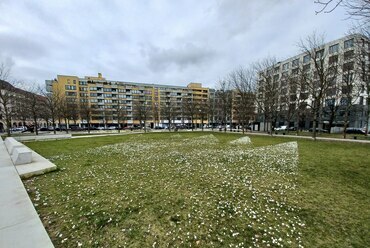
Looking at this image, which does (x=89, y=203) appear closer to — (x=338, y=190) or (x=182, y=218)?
(x=182, y=218)

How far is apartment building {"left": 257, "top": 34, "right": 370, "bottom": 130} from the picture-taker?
23344 mm

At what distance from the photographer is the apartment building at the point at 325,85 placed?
2334 centimetres

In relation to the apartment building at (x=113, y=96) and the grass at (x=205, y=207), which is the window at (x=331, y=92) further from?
the apartment building at (x=113, y=96)

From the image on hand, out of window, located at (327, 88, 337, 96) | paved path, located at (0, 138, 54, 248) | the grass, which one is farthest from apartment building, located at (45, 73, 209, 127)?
paved path, located at (0, 138, 54, 248)

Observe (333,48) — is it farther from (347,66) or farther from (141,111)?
(141,111)

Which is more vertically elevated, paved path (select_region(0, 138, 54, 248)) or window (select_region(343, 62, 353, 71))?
window (select_region(343, 62, 353, 71))

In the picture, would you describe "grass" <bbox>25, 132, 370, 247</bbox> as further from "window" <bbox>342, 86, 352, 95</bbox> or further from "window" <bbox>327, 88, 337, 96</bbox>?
"window" <bbox>327, 88, 337, 96</bbox>

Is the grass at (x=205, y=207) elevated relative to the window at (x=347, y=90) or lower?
lower

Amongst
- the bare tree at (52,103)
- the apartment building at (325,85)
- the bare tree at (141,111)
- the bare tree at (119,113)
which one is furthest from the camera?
the bare tree at (141,111)

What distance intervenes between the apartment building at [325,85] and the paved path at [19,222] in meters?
21.1

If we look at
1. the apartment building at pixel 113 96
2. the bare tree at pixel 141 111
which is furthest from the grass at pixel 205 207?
the apartment building at pixel 113 96

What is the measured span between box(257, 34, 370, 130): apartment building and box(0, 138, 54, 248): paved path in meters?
21.1

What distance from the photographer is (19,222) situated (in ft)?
12.7

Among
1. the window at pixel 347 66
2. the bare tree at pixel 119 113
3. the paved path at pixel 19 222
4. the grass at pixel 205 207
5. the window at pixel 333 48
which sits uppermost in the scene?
the window at pixel 333 48
